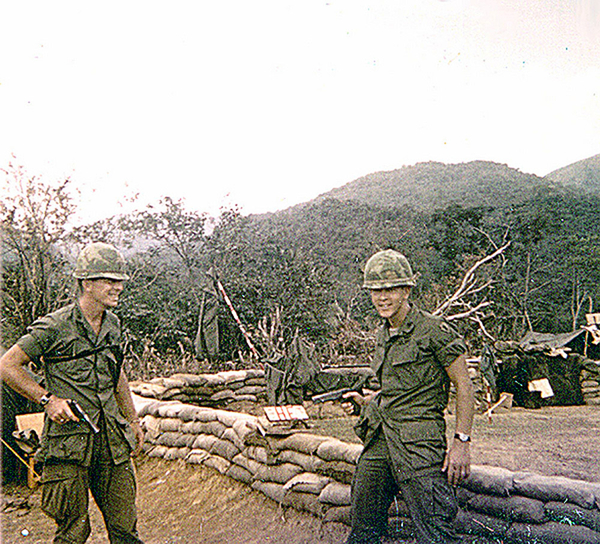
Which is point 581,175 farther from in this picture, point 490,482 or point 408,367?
point 408,367

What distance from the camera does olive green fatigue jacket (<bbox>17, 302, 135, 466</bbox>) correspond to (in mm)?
2969

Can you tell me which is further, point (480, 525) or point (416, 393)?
point (480, 525)

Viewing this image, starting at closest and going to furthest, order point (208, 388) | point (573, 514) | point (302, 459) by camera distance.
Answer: point (573, 514) → point (302, 459) → point (208, 388)

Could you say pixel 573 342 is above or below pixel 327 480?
below

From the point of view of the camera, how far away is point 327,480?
4.54 m

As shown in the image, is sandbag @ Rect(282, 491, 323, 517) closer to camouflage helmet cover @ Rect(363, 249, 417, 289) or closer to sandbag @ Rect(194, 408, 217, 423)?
sandbag @ Rect(194, 408, 217, 423)

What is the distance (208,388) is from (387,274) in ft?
20.8

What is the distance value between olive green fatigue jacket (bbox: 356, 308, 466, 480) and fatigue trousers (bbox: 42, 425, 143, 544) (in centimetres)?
130

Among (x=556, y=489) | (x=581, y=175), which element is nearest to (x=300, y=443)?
(x=556, y=489)

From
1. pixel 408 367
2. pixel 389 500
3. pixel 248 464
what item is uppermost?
pixel 408 367

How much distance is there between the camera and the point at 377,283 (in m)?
3.07

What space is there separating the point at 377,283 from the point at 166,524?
3.23 meters

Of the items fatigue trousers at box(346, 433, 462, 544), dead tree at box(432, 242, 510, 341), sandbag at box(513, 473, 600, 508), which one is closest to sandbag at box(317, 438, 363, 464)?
sandbag at box(513, 473, 600, 508)

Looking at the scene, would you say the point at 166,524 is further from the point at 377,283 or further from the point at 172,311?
the point at 172,311
